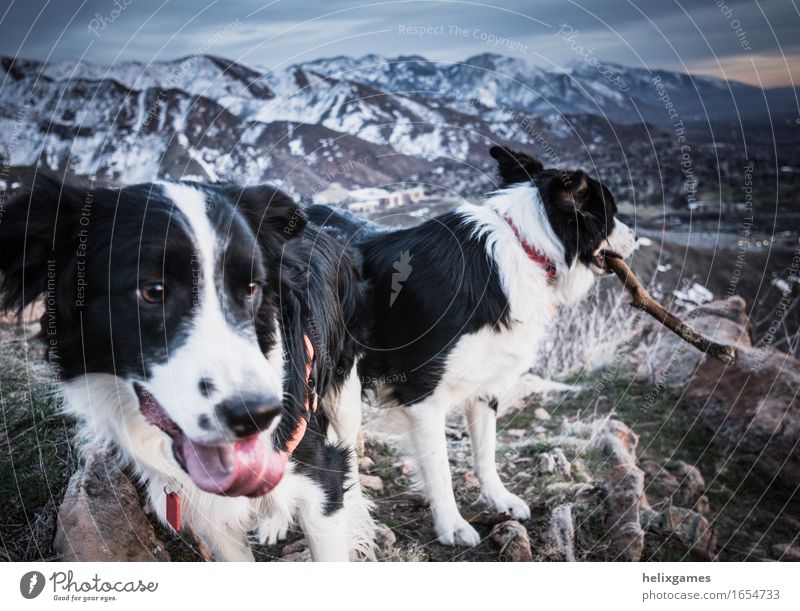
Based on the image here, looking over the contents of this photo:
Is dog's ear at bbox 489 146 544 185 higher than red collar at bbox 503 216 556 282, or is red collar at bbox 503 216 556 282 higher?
dog's ear at bbox 489 146 544 185

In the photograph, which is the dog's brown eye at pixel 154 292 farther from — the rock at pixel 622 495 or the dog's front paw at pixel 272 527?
the rock at pixel 622 495

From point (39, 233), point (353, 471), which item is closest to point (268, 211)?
point (39, 233)

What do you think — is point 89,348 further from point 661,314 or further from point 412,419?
point 661,314

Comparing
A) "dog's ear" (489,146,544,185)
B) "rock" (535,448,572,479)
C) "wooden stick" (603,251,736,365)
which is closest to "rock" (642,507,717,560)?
"rock" (535,448,572,479)

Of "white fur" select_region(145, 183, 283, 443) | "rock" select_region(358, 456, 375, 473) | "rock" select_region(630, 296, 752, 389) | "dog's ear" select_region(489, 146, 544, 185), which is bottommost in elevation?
"rock" select_region(358, 456, 375, 473)

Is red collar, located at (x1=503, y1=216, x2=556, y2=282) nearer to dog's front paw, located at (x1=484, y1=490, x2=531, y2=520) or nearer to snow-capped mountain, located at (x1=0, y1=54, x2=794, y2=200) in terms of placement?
snow-capped mountain, located at (x1=0, y1=54, x2=794, y2=200)

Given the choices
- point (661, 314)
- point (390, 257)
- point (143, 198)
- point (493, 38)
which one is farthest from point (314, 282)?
point (661, 314)

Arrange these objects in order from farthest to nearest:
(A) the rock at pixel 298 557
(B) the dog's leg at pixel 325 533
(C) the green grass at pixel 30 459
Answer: (A) the rock at pixel 298 557
(C) the green grass at pixel 30 459
(B) the dog's leg at pixel 325 533

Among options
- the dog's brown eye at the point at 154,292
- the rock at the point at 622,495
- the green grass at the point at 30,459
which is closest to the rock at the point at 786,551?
the rock at the point at 622,495
